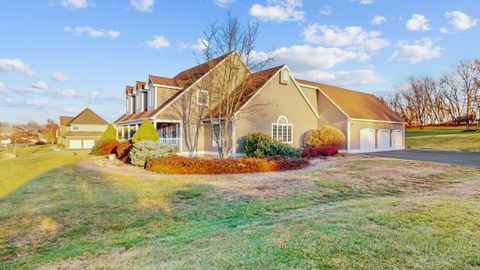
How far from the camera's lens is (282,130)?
854 inches

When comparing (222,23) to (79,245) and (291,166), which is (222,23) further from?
(79,245)

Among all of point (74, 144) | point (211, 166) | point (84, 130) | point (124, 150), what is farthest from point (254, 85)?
point (84, 130)

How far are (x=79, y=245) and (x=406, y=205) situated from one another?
6739 mm

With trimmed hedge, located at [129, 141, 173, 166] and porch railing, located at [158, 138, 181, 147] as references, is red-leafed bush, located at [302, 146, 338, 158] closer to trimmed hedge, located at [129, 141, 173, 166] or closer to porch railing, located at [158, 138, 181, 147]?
porch railing, located at [158, 138, 181, 147]

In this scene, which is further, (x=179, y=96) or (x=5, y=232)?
(x=179, y=96)

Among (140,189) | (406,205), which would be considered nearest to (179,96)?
(140,189)

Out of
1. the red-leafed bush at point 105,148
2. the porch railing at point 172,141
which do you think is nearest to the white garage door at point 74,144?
the red-leafed bush at point 105,148

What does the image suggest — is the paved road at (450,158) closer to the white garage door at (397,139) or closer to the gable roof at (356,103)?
the gable roof at (356,103)

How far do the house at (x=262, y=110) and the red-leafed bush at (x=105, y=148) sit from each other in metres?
1.95

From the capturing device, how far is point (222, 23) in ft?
55.0

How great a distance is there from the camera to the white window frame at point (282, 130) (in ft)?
69.9

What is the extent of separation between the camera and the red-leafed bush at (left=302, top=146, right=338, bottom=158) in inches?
755

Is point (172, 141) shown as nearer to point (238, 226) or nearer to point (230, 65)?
point (230, 65)

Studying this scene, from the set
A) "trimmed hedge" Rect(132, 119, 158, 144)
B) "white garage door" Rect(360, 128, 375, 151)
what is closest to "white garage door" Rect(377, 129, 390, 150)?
"white garage door" Rect(360, 128, 375, 151)
